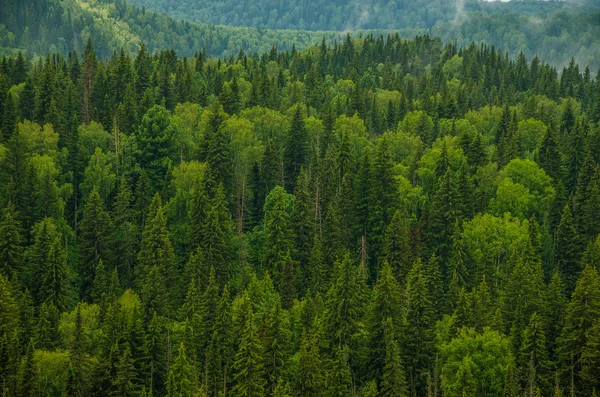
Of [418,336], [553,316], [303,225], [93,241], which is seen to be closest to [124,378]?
[418,336]

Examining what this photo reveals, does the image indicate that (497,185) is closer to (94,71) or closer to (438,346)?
(438,346)

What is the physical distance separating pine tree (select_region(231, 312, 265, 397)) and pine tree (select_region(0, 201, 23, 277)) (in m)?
34.2

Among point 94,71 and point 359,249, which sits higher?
point 94,71

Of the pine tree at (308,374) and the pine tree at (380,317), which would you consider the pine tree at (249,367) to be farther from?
the pine tree at (380,317)

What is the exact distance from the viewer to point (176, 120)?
487 feet

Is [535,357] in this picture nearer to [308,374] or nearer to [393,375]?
[393,375]

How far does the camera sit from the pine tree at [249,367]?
301ft

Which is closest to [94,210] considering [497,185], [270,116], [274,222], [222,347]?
[274,222]

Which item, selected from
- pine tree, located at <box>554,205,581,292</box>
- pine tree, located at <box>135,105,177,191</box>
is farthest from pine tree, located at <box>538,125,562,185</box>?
pine tree, located at <box>135,105,177,191</box>

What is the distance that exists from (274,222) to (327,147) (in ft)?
91.6

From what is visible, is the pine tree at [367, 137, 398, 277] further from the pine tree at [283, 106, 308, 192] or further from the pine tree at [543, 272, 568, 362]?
the pine tree at [543, 272, 568, 362]

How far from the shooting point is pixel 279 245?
12194 cm

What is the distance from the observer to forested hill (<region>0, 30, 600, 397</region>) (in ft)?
309

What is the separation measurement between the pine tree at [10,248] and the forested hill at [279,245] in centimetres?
38
